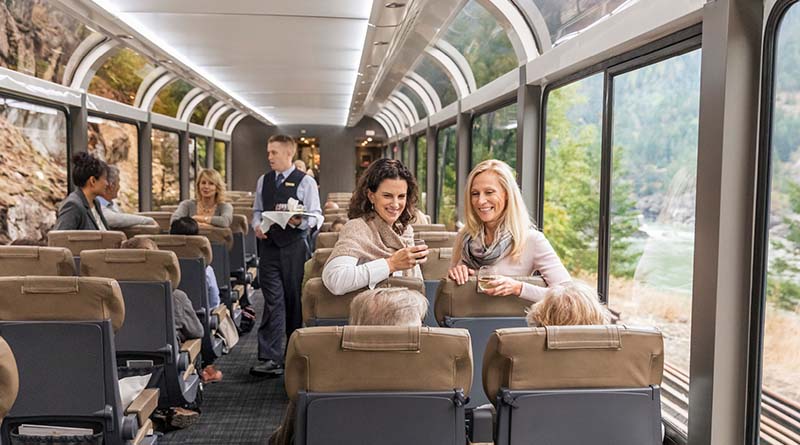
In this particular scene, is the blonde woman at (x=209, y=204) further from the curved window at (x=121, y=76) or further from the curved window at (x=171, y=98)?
the curved window at (x=171, y=98)

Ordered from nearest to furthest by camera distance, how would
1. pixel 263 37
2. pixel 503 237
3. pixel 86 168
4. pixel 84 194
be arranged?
pixel 503 237 < pixel 86 168 < pixel 84 194 < pixel 263 37

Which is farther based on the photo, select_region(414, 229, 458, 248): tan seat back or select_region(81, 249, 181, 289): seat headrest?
select_region(414, 229, 458, 248): tan seat back

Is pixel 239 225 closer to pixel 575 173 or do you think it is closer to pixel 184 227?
pixel 184 227

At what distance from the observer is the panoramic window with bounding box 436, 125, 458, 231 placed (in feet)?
34.2

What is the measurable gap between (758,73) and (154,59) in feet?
19.7

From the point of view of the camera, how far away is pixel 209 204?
6512 millimetres

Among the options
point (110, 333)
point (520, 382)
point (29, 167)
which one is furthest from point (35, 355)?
point (29, 167)

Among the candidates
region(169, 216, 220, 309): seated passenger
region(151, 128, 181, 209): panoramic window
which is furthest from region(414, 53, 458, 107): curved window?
region(151, 128, 181, 209): panoramic window

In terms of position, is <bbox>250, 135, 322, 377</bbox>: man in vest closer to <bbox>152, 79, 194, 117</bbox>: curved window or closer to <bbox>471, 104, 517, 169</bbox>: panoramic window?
<bbox>471, 104, 517, 169</bbox>: panoramic window

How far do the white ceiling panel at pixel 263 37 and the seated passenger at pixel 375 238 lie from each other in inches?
104

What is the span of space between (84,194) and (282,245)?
4.73 ft

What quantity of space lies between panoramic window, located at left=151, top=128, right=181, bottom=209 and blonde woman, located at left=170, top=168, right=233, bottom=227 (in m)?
5.21

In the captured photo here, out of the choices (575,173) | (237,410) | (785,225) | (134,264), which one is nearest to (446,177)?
(575,173)

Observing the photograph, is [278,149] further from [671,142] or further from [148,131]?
[148,131]
